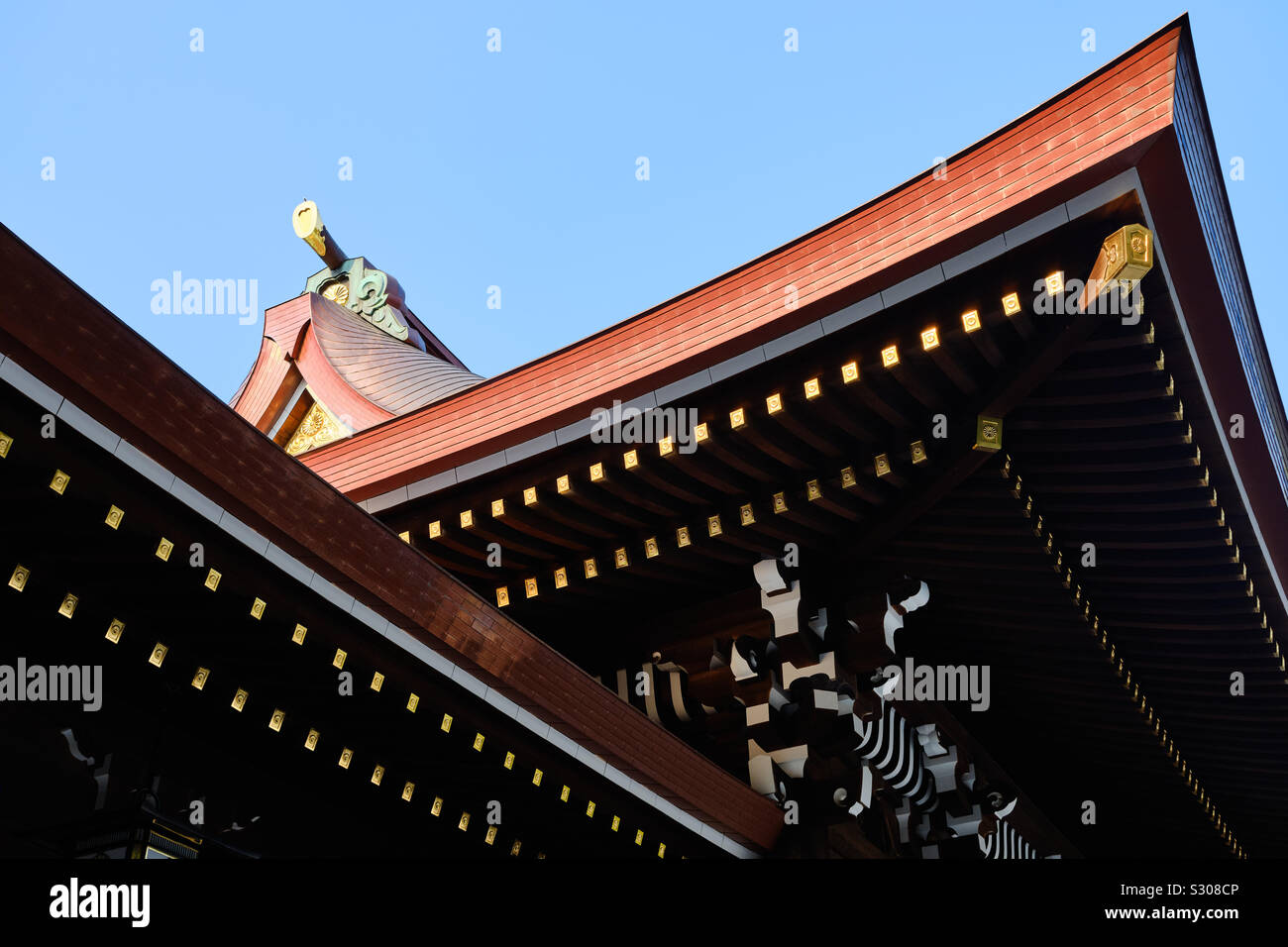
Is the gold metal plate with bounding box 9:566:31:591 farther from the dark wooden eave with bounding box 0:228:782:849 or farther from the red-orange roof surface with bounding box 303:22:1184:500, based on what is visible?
the red-orange roof surface with bounding box 303:22:1184:500

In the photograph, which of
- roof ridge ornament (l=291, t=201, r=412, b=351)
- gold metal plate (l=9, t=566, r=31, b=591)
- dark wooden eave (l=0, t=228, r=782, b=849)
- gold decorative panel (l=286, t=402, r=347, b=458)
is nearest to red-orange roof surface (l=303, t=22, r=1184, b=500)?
dark wooden eave (l=0, t=228, r=782, b=849)

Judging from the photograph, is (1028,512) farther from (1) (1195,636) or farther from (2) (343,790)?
(2) (343,790)

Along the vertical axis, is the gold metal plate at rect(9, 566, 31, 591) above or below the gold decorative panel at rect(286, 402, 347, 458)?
below

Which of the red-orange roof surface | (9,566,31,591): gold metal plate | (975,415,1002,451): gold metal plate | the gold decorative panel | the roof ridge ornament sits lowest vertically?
(9,566,31,591): gold metal plate

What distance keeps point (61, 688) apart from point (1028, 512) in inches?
178

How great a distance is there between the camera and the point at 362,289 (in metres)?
11.0

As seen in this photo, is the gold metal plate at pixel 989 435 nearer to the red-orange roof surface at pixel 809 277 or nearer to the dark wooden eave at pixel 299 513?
the red-orange roof surface at pixel 809 277

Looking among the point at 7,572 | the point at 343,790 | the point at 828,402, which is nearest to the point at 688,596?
the point at 828,402

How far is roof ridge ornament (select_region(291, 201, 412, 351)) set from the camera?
10.6 meters

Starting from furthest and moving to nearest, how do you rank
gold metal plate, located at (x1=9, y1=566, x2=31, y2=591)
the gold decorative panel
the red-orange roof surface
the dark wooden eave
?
the gold decorative panel
the red-orange roof surface
gold metal plate, located at (x1=9, y1=566, x2=31, y2=591)
the dark wooden eave

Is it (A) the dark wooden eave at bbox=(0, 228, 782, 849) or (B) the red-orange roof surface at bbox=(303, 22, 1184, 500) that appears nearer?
(A) the dark wooden eave at bbox=(0, 228, 782, 849)

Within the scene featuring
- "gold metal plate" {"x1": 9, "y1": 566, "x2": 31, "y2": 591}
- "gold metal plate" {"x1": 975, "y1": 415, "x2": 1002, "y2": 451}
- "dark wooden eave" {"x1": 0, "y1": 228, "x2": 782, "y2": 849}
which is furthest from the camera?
"gold metal plate" {"x1": 975, "y1": 415, "x2": 1002, "y2": 451}
